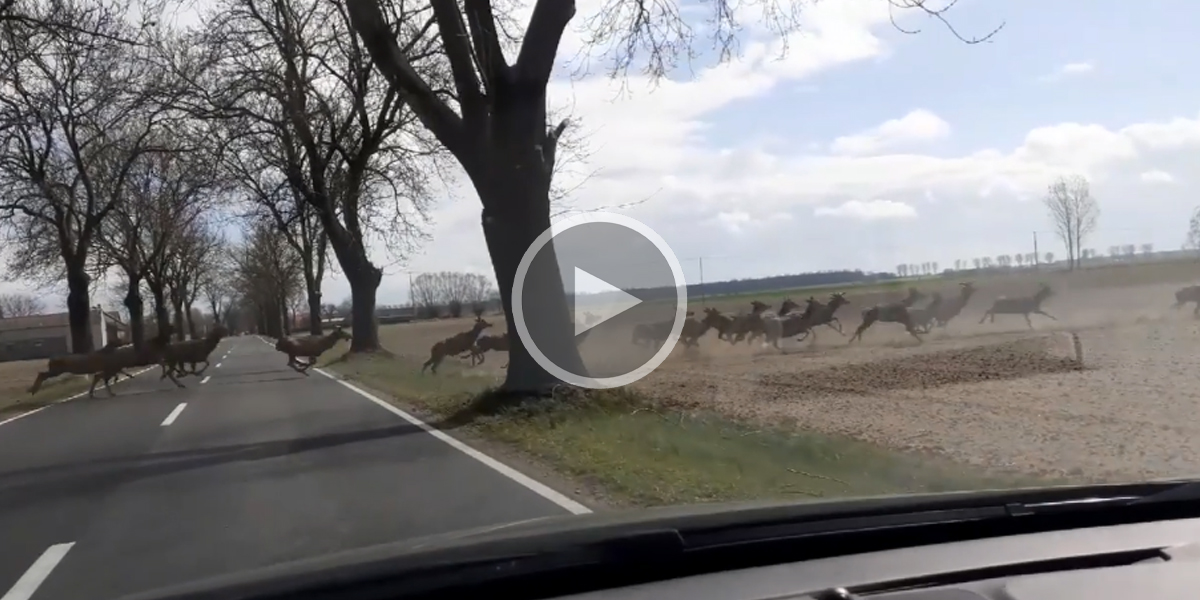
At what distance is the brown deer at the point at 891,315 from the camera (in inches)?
1027

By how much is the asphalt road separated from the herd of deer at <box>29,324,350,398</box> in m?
11.1

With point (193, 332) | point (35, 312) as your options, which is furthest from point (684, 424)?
point (35, 312)

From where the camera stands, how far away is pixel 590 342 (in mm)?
24281

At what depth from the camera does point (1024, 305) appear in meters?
26.0

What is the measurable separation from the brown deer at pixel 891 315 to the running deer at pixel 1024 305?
194 centimetres

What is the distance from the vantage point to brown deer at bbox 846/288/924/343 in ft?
85.6

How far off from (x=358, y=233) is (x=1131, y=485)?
34178mm

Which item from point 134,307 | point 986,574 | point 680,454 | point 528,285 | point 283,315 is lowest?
point 680,454

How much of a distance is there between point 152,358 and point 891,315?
19.9 metres

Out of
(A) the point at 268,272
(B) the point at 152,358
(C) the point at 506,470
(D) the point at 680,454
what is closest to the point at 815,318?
(D) the point at 680,454

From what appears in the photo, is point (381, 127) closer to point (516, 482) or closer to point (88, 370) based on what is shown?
point (88, 370)

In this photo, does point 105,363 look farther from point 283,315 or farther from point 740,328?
point 283,315

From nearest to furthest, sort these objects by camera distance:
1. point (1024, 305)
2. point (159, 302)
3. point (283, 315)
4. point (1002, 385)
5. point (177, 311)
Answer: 1. point (1002, 385)
2. point (1024, 305)
3. point (159, 302)
4. point (283, 315)
5. point (177, 311)

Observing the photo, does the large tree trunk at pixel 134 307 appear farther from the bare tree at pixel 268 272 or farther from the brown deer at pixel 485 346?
the brown deer at pixel 485 346
